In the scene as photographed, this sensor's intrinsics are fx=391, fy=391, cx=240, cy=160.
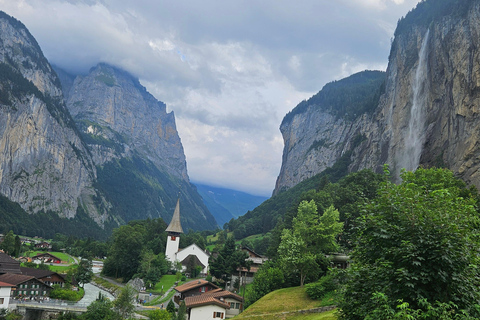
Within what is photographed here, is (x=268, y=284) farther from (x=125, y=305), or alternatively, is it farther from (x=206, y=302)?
(x=125, y=305)

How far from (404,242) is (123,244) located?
9775 centimetres

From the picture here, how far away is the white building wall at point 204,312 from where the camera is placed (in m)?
53.5

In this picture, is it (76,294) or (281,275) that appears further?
(76,294)

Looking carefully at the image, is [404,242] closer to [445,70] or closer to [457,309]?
[457,309]

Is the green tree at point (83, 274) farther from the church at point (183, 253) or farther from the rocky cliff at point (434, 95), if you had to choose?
the rocky cliff at point (434, 95)

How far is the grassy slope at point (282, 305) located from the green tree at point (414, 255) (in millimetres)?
24309

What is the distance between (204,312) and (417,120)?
78840mm

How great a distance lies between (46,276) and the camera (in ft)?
274

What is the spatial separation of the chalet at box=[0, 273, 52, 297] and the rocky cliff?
79.6m

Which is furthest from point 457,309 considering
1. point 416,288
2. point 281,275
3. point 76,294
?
point 76,294

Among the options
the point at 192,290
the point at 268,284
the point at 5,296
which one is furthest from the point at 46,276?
the point at 268,284

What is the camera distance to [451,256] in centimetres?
1328

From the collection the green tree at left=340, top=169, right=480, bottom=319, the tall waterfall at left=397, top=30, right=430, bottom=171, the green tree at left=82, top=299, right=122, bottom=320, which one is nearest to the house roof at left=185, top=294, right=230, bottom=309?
the green tree at left=82, top=299, right=122, bottom=320

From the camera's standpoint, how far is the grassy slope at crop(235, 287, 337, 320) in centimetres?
4085
